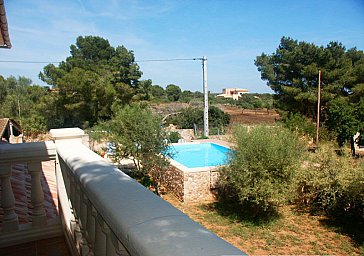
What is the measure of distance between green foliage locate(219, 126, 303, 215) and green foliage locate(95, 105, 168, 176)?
9.56 feet

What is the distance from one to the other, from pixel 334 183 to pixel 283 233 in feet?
7.69

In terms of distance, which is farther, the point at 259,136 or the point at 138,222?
the point at 259,136

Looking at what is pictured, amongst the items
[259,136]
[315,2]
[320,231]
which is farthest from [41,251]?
[315,2]

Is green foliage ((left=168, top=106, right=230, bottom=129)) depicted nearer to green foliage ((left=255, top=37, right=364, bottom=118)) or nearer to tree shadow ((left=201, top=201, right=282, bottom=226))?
green foliage ((left=255, top=37, right=364, bottom=118))

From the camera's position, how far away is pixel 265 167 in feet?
27.7

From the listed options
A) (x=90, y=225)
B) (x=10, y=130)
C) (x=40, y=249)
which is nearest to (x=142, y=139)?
(x=40, y=249)

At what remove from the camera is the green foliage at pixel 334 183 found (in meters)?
8.07

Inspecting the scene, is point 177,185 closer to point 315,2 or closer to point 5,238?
point 5,238

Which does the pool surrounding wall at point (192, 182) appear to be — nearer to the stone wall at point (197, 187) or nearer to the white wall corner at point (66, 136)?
the stone wall at point (197, 187)

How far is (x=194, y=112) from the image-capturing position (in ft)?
76.4

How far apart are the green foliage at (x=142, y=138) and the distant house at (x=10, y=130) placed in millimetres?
5951

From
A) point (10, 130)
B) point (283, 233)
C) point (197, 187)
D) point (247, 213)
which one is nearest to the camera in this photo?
point (283, 233)

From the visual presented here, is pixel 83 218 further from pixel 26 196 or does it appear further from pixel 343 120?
pixel 343 120

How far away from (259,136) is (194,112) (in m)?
14.6
